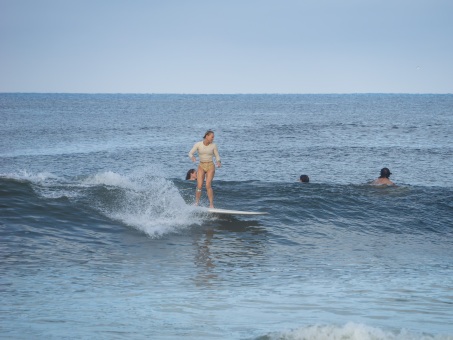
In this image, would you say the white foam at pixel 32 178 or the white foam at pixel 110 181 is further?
the white foam at pixel 110 181

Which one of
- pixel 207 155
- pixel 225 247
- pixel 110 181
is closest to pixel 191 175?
pixel 110 181

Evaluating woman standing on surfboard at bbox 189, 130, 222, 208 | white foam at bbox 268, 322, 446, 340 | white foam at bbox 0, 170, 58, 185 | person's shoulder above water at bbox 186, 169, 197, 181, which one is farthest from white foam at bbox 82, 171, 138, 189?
white foam at bbox 268, 322, 446, 340

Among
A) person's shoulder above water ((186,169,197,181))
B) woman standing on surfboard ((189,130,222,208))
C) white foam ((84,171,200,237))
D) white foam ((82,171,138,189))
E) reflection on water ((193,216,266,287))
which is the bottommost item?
reflection on water ((193,216,266,287))

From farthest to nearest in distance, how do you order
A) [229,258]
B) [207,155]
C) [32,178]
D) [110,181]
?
[110,181]
[32,178]
[207,155]
[229,258]

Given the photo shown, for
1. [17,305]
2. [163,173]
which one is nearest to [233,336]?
[17,305]

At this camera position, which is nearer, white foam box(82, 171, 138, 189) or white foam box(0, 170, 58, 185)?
white foam box(0, 170, 58, 185)

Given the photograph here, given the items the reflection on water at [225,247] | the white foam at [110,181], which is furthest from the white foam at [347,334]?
the white foam at [110,181]

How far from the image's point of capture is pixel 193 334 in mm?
8219

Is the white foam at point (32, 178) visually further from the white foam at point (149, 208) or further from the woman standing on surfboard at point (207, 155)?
the woman standing on surfboard at point (207, 155)

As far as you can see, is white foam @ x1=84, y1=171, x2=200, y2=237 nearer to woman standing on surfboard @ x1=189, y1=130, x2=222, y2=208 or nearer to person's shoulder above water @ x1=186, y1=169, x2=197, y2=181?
woman standing on surfboard @ x1=189, y1=130, x2=222, y2=208

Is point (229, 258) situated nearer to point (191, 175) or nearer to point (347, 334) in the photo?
point (347, 334)

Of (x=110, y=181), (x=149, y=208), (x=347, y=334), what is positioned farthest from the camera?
(x=110, y=181)

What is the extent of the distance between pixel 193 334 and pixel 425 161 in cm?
2820

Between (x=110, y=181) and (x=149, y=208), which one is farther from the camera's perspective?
(x=110, y=181)
